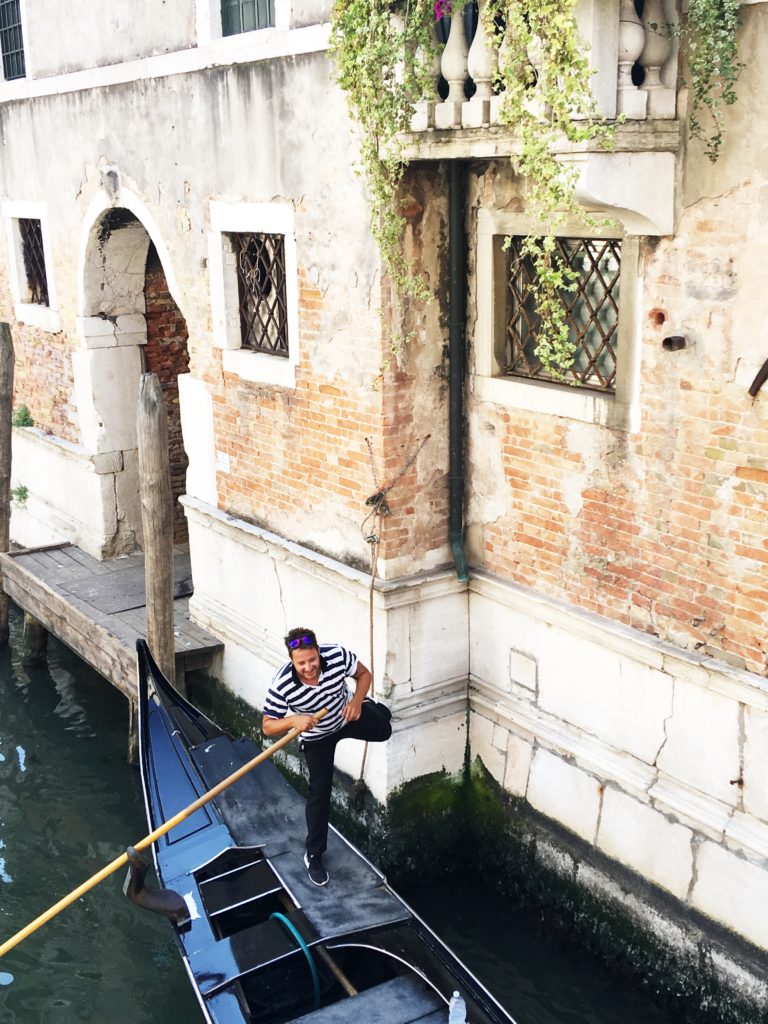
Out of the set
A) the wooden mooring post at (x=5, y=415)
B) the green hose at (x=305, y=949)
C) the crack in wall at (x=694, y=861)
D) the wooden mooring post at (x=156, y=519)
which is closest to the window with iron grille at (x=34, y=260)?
the wooden mooring post at (x=5, y=415)

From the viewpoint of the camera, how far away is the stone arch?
25.0ft

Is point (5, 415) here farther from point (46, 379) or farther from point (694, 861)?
point (694, 861)

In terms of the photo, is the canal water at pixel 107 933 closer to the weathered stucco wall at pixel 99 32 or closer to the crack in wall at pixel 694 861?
the crack in wall at pixel 694 861

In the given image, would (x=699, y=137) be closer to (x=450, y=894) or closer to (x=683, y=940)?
(x=683, y=940)

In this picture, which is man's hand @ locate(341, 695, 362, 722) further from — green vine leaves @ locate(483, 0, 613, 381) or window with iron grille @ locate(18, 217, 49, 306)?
window with iron grille @ locate(18, 217, 49, 306)

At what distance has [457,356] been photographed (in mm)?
5031

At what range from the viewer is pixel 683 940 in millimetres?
4395

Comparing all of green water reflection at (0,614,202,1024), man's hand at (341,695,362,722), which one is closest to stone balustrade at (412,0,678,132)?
man's hand at (341,695,362,722)

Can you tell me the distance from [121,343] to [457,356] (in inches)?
144

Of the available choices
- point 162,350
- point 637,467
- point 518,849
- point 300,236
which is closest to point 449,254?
point 300,236

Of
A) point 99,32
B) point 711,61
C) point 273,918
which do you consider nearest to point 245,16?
point 99,32

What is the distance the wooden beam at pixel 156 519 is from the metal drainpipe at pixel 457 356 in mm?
1920

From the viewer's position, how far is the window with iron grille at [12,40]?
8.04 metres

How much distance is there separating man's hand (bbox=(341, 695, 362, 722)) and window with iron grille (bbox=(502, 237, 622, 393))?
152 cm
